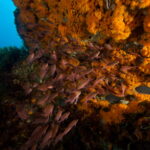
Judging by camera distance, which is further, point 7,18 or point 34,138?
point 7,18

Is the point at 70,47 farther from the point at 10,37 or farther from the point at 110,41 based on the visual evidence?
the point at 10,37

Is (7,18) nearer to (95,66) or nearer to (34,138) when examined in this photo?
(95,66)

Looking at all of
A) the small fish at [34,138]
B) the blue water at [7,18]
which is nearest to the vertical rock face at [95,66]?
the small fish at [34,138]

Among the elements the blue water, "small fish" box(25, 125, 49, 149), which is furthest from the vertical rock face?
the blue water

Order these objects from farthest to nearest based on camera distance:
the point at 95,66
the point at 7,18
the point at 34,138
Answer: the point at 7,18
the point at 95,66
the point at 34,138

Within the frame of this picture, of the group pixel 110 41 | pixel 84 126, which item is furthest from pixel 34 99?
pixel 110 41

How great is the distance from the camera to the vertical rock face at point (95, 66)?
4082 millimetres

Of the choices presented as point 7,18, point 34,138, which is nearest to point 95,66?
point 34,138

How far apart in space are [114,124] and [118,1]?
3.65 meters

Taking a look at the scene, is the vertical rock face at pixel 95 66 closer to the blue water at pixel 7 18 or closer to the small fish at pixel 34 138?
the small fish at pixel 34 138

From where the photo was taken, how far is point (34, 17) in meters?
6.27

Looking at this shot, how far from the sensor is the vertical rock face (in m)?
4.08

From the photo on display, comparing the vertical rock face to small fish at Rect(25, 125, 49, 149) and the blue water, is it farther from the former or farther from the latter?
the blue water

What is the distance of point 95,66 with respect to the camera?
5203 millimetres
